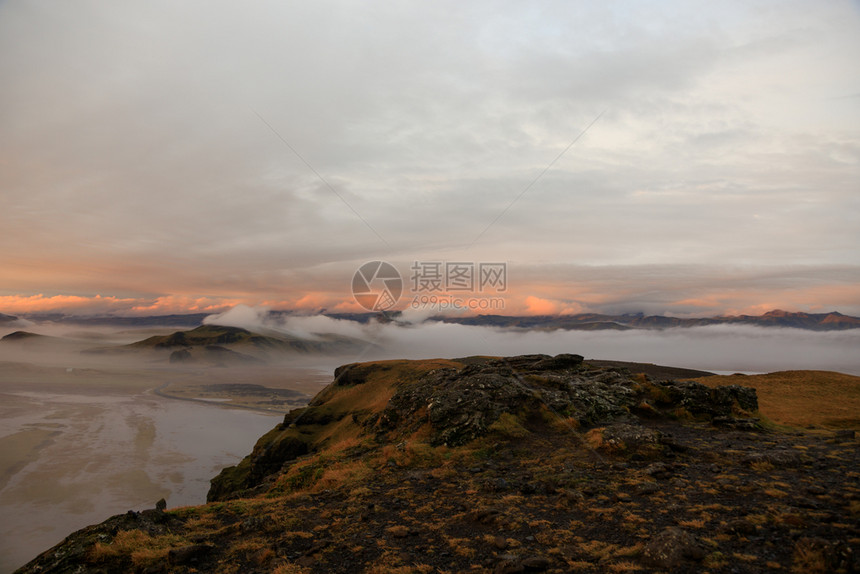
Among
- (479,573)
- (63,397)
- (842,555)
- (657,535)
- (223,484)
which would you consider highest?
(842,555)

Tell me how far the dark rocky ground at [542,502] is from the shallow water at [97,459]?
2199 inches

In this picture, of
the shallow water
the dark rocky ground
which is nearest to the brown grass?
the dark rocky ground

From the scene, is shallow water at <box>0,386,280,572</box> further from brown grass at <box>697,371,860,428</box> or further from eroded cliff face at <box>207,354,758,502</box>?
brown grass at <box>697,371,860,428</box>

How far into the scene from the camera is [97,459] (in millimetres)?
90250

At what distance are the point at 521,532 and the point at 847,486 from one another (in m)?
10.8

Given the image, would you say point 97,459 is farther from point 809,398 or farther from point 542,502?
point 809,398

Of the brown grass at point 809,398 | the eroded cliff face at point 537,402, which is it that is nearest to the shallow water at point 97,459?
the eroded cliff face at point 537,402

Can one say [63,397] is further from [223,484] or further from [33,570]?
[33,570]

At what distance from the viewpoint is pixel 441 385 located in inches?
1216

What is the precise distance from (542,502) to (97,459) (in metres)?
119

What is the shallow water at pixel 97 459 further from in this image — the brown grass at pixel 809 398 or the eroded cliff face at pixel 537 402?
the brown grass at pixel 809 398

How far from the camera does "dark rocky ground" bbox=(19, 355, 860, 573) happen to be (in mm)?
10023

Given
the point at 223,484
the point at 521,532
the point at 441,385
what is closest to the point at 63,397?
the point at 223,484

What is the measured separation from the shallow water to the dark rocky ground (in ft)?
183
